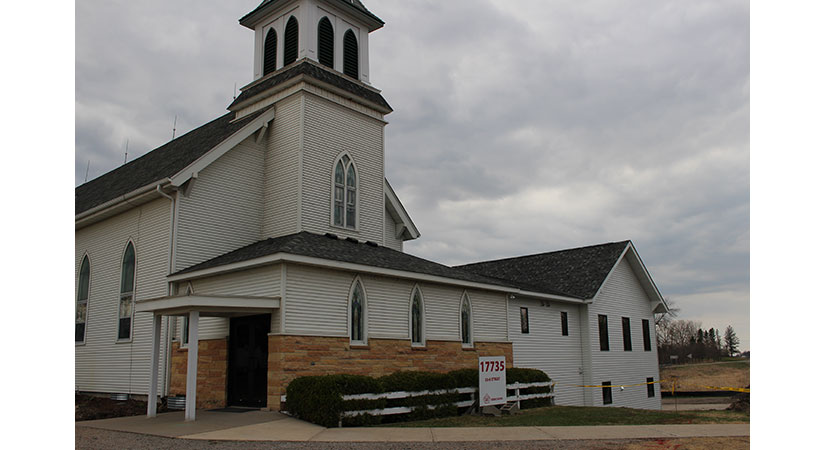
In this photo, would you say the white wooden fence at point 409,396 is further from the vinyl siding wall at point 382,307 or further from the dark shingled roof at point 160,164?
the dark shingled roof at point 160,164

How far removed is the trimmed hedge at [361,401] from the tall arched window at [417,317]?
2.60 m

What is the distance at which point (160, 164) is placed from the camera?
2386 centimetres

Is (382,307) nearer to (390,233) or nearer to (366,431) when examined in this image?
(366,431)

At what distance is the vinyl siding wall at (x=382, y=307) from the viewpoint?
17.0 metres

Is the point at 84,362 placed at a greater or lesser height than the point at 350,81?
lesser

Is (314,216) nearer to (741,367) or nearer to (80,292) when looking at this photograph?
(80,292)

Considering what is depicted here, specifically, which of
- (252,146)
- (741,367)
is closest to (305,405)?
(252,146)

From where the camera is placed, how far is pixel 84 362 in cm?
2286

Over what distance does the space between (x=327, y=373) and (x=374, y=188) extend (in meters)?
8.91

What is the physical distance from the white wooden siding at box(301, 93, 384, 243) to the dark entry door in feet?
13.5

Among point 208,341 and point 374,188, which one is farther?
point 374,188

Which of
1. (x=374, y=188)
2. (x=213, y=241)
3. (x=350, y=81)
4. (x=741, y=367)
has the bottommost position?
(x=741, y=367)

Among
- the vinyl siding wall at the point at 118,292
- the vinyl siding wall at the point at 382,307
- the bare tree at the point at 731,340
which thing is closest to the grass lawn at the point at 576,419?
the vinyl siding wall at the point at 382,307

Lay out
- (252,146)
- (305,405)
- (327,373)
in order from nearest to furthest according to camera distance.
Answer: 1. (305,405)
2. (327,373)
3. (252,146)
